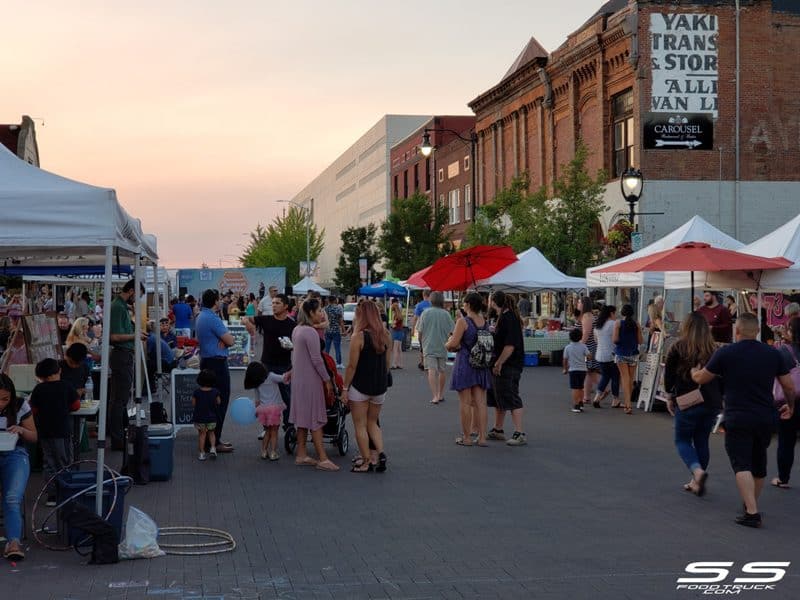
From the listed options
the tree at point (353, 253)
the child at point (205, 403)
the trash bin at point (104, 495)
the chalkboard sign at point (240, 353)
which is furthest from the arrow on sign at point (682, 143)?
the tree at point (353, 253)

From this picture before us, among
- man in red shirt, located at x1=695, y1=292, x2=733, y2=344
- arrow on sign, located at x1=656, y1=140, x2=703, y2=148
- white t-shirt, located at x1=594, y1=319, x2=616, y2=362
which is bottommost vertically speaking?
white t-shirt, located at x1=594, y1=319, x2=616, y2=362

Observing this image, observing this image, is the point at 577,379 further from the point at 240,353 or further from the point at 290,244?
the point at 290,244

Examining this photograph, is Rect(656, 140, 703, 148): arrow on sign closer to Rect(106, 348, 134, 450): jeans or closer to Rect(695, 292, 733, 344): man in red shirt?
Rect(695, 292, 733, 344): man in red shirt

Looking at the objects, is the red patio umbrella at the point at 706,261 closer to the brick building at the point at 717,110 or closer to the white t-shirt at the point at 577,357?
the white t-shirt at the point at 577,357

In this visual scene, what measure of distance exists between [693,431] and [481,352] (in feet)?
12.6

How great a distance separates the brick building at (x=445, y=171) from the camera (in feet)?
210


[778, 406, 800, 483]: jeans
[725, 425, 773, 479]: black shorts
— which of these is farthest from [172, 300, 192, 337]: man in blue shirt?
[725, 425, 773, 479]: black shorts

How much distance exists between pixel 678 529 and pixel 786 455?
2.56 metres

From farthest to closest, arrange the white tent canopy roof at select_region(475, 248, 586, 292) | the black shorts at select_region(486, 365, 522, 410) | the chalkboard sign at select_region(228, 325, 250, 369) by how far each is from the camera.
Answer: the white tent canopy roof at select_region(475, 248, 586, 292)
the chalkboard sign at select_region(228, 325, 250, 369)
the black shorts at select_region(486, 365, 522, 410)

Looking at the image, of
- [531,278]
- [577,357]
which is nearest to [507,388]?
[577,357]

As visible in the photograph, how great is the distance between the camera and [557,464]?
1243 cm

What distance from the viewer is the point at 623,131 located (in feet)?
126

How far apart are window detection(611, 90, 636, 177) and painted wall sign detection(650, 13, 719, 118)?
1.51 metres

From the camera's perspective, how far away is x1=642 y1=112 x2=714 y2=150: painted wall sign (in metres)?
36.2
